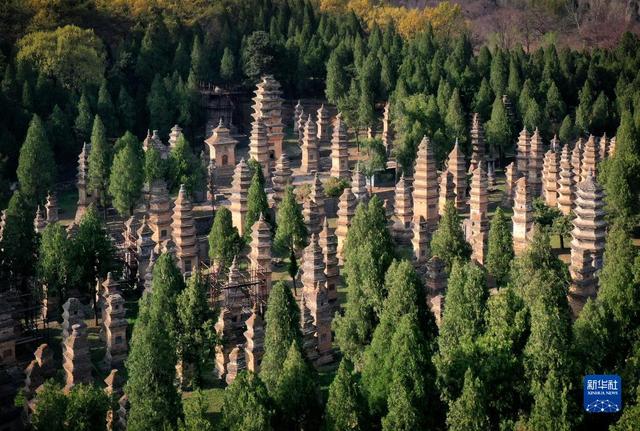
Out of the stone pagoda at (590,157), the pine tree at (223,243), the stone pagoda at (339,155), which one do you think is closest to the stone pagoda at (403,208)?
the stone pagoda at (339,155)

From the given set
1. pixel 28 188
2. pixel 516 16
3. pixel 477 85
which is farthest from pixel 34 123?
pixel 516 16

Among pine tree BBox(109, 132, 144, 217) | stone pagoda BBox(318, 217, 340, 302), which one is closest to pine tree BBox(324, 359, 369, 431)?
stone pagoda BBox(318, 217, 340, 302)

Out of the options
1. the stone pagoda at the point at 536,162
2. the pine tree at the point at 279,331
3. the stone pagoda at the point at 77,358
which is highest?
the stone pagoda at the point at 536,162

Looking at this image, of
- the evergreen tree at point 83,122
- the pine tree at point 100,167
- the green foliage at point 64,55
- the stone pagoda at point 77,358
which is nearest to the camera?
the stone pagoda at point 77,358

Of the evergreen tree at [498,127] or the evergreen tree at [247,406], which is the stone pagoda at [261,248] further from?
the evergreen tree at [498,127]

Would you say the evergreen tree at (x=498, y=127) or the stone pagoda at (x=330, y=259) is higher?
the evergreen tree at (x=498, y=127)

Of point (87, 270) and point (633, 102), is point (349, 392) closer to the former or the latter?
point (87, 270)
